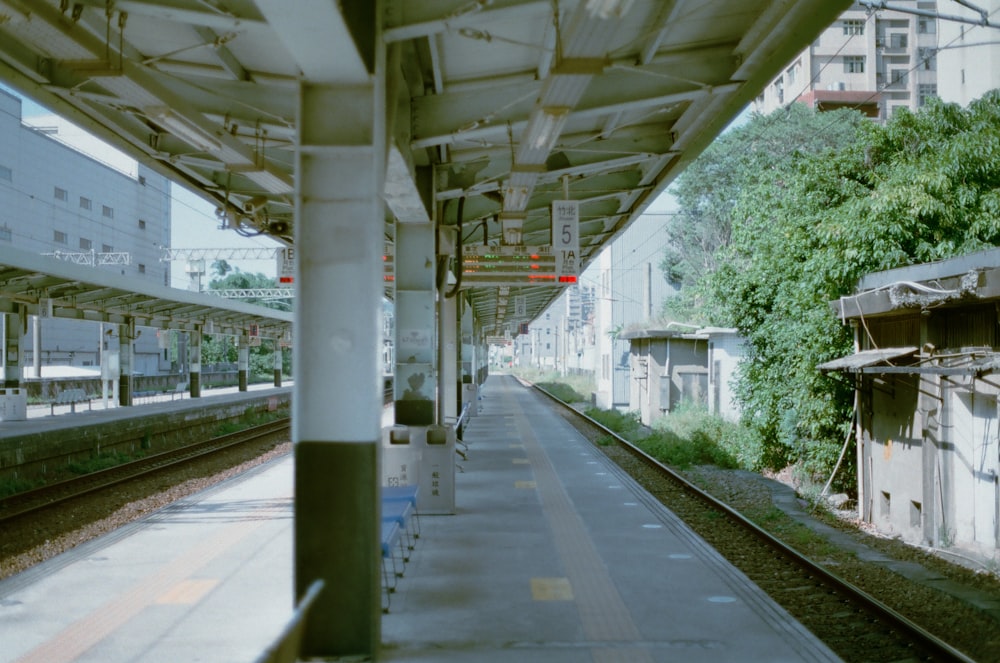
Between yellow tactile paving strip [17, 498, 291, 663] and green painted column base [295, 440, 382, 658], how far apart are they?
1559 millimetres

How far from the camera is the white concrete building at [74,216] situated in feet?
125

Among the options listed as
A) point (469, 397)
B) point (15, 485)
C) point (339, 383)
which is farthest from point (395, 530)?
point (469, 397)

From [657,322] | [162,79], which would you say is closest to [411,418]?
[162,79]

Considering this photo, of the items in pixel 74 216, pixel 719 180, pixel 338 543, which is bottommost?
pixel 338 543

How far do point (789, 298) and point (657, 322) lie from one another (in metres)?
12.7

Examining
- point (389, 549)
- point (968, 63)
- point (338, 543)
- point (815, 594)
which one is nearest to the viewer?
point (338, 543)

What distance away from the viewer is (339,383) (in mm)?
5000

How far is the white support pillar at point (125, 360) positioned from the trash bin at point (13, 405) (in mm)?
6843

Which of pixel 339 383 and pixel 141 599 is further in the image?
pixel 141 599

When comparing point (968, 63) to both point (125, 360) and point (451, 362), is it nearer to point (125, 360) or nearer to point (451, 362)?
point (451, 362)

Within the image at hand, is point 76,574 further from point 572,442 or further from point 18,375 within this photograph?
point 18,375

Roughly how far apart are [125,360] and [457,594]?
25.1 meters

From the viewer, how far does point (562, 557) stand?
7609 millimetres

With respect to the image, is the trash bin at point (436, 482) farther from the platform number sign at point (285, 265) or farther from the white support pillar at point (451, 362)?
the white support pillar at point (451, 362)
